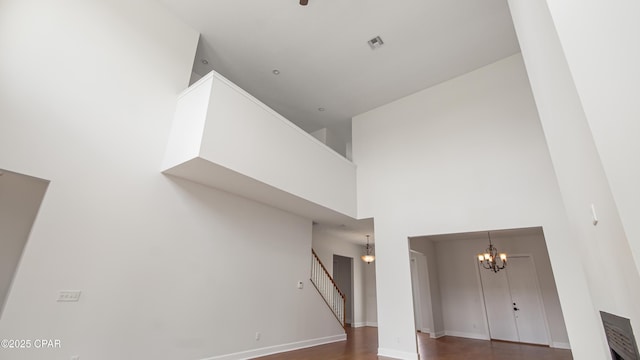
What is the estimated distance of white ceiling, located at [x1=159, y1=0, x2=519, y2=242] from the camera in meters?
4.67

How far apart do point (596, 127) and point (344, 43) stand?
191 inches

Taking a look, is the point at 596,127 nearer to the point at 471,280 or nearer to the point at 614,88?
the point at 614,88

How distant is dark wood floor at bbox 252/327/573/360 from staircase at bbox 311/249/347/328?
696 mm

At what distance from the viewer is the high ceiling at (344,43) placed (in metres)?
4.67

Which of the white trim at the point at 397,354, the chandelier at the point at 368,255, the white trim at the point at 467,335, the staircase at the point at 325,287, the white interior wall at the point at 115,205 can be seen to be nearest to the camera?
the white interior wall at the point at 115,205

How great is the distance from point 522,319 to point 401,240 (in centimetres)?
430

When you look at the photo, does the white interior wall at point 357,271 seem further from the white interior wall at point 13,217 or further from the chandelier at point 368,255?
the white interior wall at point 13,217

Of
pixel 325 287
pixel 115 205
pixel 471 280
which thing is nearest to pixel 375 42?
pixel 115 205

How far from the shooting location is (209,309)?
15.0ft

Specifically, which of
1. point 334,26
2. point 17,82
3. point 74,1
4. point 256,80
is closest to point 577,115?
point 334,26

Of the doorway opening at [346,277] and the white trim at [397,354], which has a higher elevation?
the doorway opening at [346,277]

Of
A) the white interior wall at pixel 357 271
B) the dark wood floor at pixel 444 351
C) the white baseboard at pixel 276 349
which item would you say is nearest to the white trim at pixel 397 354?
the dark wood floor at pixel 444 351

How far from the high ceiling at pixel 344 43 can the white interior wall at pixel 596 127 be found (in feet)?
9.94

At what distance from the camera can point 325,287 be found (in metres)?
7.13
